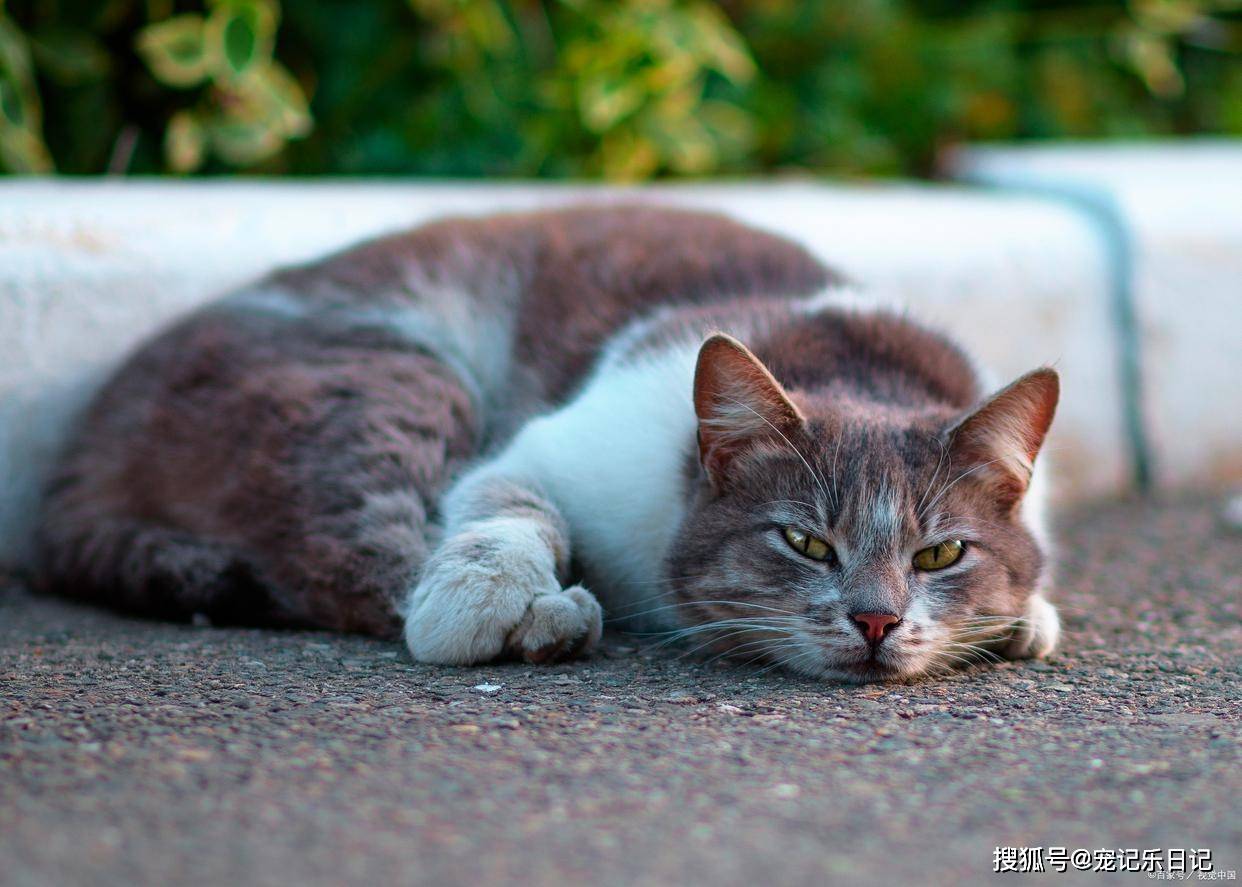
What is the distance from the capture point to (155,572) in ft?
8.48

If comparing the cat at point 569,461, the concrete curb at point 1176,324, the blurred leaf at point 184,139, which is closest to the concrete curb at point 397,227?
the concrete curb at point 1176,324

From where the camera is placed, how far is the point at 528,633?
2.24m

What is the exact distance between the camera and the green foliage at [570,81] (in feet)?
12.4

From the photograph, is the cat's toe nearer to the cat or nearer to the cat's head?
the cat

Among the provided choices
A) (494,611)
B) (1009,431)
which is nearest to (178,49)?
(494,611)

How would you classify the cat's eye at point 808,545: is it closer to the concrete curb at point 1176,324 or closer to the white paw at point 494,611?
the white paw at point 494,611

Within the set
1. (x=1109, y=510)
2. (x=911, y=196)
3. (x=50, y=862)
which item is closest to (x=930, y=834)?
(x=50, y=862)

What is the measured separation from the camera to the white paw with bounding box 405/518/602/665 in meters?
2.22

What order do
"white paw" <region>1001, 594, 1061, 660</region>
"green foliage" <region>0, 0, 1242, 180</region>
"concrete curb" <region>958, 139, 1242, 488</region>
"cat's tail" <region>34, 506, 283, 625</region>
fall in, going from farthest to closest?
"concrete curb" <region>958, 139, 1242, 488</region>
"green foliage" <region>0, 0, 1242, 180</region>
"cat's tail" <region>34, 506, 283, 625</region>
"white paw" <region>1001, 594, 1061, 660</region>

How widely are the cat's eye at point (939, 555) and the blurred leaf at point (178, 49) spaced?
257 centimetres

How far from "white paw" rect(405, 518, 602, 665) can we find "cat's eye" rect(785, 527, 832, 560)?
37 centimetres

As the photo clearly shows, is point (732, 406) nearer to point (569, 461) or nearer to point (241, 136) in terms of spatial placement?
point (569, 461)

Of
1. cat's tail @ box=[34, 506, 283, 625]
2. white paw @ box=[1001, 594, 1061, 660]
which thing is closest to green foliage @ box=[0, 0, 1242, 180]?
cat's tail @ box=[34, 506, 283, 625]

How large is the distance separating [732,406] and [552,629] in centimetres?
50
